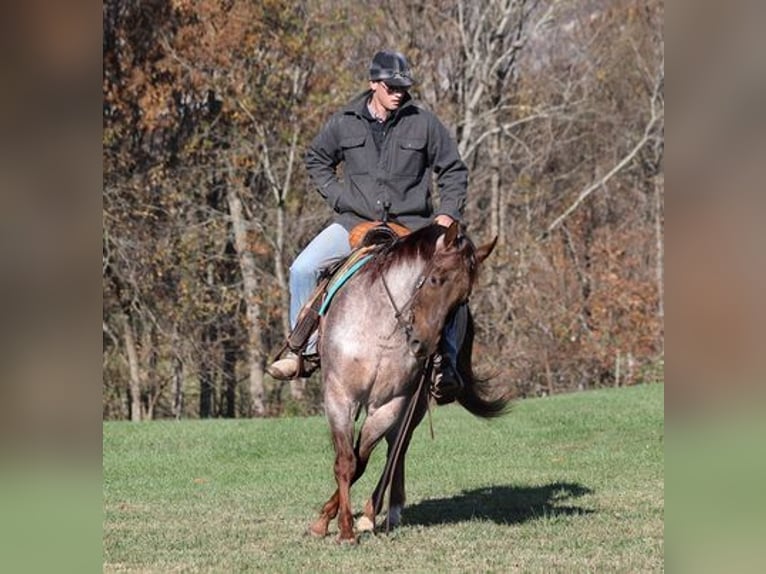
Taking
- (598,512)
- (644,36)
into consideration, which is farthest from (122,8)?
(598,512)

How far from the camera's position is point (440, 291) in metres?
7.54

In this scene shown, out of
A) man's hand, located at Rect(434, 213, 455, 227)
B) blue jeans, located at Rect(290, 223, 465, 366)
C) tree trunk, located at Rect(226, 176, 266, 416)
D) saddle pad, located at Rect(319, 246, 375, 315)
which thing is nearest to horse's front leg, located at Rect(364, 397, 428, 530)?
blue jeans, located at Rect(290, 223, 465, 366)

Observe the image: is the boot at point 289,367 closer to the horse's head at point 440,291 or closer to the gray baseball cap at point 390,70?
the horse's head at point 440,291

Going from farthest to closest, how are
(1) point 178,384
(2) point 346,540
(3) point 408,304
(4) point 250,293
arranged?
(1) point 178,384, (4) point 250,293, (2) point 346,540, (3) point 408,304

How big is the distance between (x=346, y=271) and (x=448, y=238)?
940 millimetres

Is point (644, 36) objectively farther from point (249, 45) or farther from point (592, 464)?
point (592, 464)

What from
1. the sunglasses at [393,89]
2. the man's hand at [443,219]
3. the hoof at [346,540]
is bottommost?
the hoof at [346,540]

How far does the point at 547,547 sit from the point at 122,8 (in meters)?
21.4

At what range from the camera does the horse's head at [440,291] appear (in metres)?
7.52

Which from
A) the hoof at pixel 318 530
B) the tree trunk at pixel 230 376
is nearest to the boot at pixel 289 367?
the hoof at pixel 318 530

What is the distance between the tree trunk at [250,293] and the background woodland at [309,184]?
2.0 inches

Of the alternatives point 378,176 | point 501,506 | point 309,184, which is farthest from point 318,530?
point 309,184

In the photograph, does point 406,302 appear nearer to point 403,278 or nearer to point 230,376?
point 403,278
